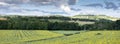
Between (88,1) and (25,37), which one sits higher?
(88,1)

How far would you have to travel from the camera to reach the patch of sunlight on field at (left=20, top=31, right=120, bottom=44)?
9.03 meters

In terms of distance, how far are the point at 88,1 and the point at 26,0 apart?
1.82 m

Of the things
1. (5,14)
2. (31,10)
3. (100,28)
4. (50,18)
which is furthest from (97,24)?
(5,14)

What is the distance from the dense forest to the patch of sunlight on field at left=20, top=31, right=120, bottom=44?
0.21 m

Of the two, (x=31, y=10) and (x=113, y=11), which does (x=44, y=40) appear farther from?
(x=113, y=11)

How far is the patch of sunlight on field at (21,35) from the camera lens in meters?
8.84

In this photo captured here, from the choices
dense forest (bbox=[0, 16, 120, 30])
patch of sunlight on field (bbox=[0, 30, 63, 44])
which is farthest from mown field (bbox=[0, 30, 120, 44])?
dense forest (bbox=[0, 16, 120, 30])

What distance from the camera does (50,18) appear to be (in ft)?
30.6

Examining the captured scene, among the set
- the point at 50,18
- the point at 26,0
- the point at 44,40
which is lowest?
the point at 44,40

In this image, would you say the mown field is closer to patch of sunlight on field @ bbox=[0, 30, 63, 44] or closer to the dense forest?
patch of sunlight on field @ bbox=[0, 30, 63, 44]

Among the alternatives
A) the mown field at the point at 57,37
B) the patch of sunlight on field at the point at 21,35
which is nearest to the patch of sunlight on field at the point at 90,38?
the mown field at the point at 57,37

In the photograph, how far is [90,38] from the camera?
9227mm

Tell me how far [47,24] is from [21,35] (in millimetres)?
860

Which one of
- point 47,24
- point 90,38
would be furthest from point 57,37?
point 90,38
